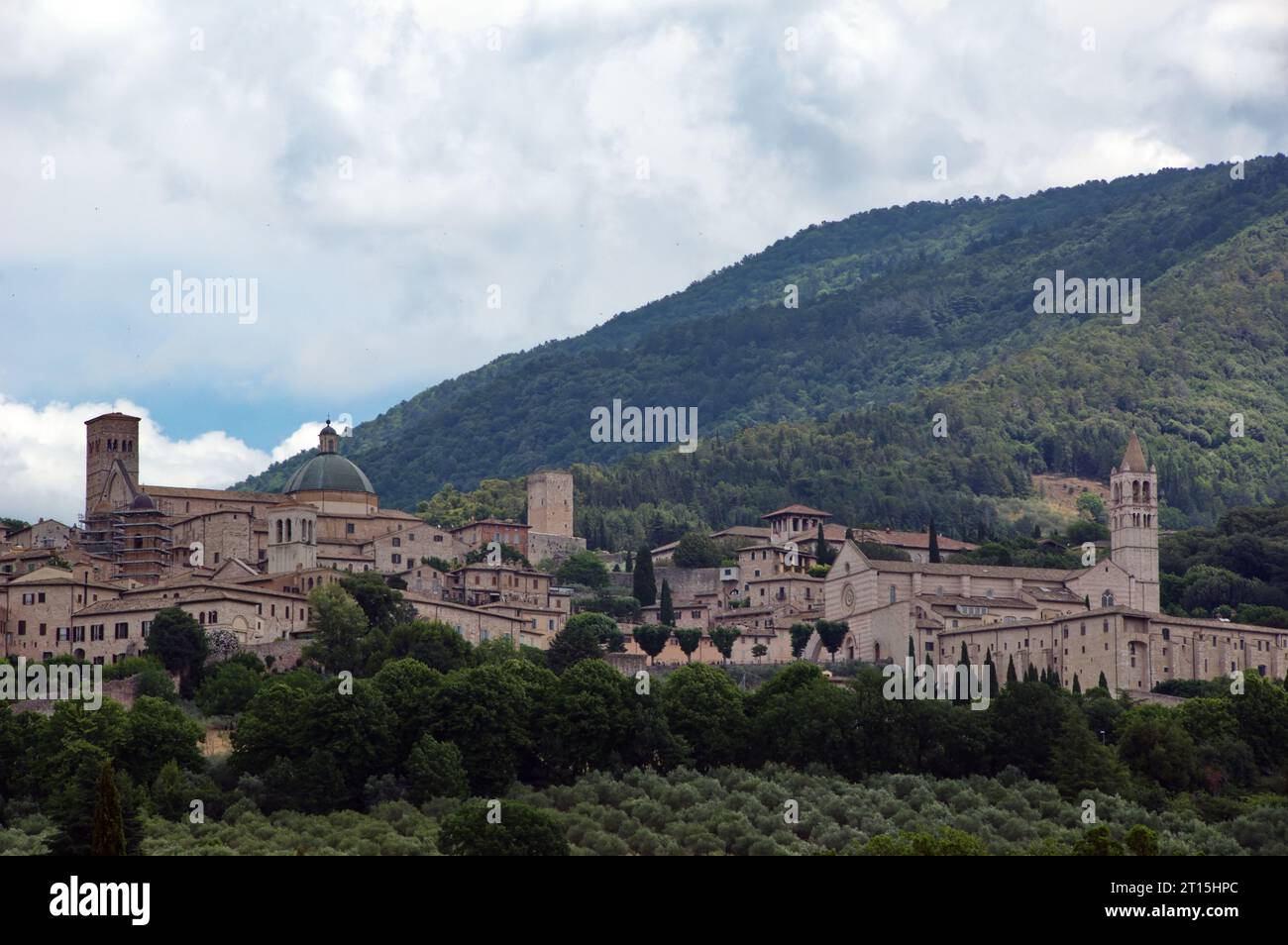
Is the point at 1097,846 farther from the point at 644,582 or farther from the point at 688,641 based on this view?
the point at 644,582

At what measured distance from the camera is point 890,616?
105m

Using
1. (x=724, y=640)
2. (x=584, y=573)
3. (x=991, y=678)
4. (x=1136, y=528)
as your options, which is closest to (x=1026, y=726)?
(x=991, y=678)

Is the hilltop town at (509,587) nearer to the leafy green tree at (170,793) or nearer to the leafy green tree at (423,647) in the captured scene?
the leafy green tree at (423,647)

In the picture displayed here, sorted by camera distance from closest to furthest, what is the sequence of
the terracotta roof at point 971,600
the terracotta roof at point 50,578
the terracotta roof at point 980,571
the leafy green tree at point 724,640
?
the terracotta roof at point 50,578
the leafy green tree at point 724,640
the terracotta roof at point 971,600
the terracotta roof at point 980,571

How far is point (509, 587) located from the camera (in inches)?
4446

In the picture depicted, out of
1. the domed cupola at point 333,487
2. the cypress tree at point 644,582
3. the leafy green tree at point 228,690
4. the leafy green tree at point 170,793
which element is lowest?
the leafy green tree at point 170,793

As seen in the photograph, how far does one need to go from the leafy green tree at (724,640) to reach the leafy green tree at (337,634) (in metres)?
17.6

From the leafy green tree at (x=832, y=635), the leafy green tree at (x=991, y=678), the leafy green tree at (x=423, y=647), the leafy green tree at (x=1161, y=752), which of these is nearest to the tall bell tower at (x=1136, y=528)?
the leafy green tree at (x=832, y=635)

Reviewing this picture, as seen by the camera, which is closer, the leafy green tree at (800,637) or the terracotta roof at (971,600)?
the terracotta roof at (971,600)

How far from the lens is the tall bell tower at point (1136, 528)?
114875 mm

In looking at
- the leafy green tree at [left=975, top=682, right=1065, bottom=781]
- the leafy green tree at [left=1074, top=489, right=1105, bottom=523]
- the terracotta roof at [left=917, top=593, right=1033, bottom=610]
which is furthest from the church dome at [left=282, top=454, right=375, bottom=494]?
the leafy green tree at [left=1074, top=489, right=1105, bottom=523]

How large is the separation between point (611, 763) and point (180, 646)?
64.3 feet
